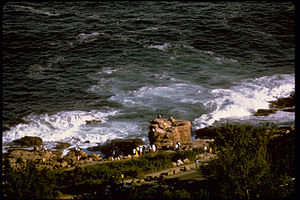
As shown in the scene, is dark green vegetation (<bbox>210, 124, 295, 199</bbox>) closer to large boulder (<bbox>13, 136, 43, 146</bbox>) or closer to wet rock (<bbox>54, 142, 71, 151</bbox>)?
wet rock (<bbox>54, 142, 71, 151</bbox>)

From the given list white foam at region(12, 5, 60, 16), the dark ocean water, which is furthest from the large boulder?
white foam at region(12, 5, 60, 16)

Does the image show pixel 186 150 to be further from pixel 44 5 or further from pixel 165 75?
pixel 44 5

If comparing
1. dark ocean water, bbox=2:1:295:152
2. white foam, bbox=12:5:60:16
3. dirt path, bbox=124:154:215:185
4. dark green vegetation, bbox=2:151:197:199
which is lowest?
dirt path, bbox=124:154:215:185

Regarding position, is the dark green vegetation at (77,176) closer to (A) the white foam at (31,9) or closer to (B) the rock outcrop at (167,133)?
(B) the rock outcrop at (167,133)

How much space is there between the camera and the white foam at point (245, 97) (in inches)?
2383

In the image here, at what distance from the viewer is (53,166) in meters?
41.7

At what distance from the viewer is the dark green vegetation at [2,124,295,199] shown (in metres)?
29.1

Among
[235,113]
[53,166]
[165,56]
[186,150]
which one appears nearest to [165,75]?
[165,56]

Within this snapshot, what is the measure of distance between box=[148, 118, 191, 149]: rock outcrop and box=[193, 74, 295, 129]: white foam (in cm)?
712

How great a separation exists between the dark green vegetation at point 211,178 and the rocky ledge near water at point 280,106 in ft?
67.6

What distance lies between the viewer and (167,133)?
4869 centimetres

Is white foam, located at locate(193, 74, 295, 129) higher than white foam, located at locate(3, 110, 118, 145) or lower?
higher

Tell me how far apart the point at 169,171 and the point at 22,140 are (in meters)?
23.7

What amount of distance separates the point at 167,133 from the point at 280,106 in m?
22.4
